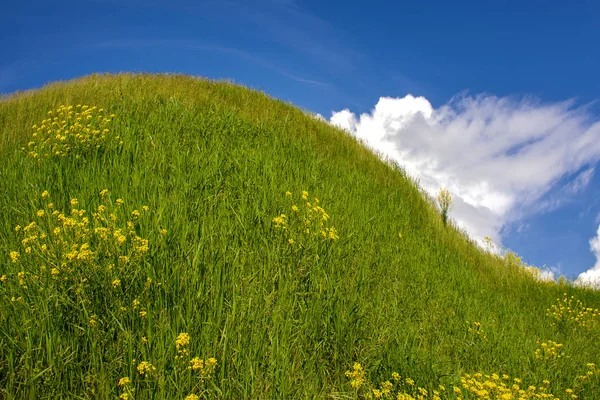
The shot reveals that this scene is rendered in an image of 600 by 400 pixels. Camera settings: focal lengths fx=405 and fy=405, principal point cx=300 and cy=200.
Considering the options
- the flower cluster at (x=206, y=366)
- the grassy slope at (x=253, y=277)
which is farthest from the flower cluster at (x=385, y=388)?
the flower cluster at (x=206, y=366)

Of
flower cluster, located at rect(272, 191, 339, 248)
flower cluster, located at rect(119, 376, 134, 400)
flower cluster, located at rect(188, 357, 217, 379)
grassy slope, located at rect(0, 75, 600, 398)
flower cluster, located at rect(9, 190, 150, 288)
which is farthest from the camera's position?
flower cluster, located at rect(272, 191, 339, 248)

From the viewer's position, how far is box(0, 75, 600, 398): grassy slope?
2.59m

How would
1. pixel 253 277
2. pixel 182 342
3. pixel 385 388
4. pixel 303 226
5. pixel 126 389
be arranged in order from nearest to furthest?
pixel 126 389, pixel 182 342, pixel 385 388, pixel 253 277, pixel 303 226

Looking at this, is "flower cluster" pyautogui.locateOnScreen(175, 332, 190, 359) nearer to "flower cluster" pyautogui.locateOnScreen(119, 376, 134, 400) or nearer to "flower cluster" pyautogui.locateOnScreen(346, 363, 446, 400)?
"flower cluster" pyautogui.locateOnScreen(119, 376, 134, 400)

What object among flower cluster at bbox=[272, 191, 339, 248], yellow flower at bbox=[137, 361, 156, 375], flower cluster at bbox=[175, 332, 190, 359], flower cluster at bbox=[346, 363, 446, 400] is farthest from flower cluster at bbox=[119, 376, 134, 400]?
flower cluster at bbox=[272, 191, 339, 248]

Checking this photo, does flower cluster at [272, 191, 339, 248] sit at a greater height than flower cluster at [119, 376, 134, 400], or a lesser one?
greater

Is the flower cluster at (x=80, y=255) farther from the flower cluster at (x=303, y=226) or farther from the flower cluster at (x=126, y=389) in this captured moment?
the flower cluster at (x=303, y=226)

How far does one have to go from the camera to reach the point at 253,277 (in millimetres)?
3568

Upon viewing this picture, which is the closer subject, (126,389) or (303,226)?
(126,389)

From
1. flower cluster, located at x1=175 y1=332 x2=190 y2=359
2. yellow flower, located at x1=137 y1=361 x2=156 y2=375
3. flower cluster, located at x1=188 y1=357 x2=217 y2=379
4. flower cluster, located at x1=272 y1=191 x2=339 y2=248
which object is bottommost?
yellow flower, located at x1=137 y1=361 x2=156 y2=375

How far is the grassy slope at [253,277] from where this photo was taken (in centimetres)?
259

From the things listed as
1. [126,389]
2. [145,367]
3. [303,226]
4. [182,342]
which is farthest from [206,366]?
[303,226]

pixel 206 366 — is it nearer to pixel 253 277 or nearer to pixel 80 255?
pixel 80 255

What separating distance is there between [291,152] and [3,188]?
4.26 m
